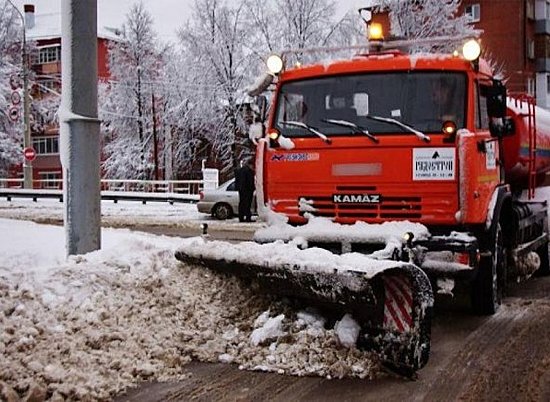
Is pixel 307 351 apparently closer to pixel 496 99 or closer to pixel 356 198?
pixel 356 198

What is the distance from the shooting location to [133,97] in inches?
1751

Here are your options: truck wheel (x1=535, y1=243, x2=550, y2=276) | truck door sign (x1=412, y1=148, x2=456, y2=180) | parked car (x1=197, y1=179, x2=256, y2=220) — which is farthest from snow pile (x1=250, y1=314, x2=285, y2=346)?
parked car (x1=197, y1=179, x2=256, y2=220)

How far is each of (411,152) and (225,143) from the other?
33668 mm

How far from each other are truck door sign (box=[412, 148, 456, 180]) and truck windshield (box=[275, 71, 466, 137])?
0.80 feet

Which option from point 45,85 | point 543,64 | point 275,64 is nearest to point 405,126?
point 275,64

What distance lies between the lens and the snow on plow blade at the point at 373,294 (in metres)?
5.77

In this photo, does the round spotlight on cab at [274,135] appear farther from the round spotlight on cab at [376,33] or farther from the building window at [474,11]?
the building window at [474,11]

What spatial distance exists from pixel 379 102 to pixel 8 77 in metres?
42.4

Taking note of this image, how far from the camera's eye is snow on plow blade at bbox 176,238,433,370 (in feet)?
18.9

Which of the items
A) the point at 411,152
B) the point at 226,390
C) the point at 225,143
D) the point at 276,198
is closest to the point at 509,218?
the point at 411,152

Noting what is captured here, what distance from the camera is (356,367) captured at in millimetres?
5941

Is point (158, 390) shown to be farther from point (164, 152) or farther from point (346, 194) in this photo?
point (164, 152)

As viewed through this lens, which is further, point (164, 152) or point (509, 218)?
point (164, 152)

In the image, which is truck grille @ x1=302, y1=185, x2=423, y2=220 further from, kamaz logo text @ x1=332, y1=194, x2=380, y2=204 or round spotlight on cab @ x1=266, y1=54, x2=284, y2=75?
round spotlight on cab @ x1=266, y1=54, x2=284, y2=75
